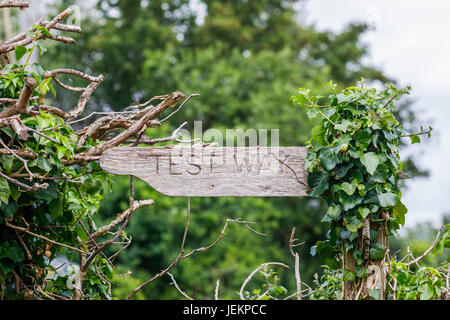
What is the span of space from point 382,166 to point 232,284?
544 centimetres

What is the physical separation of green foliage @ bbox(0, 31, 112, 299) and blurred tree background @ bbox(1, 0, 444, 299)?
4.20 meters

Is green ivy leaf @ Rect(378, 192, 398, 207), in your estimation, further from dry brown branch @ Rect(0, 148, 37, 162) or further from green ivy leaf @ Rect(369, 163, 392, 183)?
dry brown branch @ Rect(0, 148, 37, 162)

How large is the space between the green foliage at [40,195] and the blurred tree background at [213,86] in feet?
13.8

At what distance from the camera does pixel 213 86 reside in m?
7.31

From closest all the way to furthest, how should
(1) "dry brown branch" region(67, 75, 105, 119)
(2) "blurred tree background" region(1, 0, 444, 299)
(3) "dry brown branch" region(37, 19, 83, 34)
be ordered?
(3) "dry brown branch" region(37, 19, 83, 34) < (1) "dry brown branch" region(67, 75, 105, 119) < (2) "blurred tree background" region(1, 0, 444, 299)

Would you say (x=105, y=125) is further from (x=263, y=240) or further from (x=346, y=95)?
(x=263, y=240)

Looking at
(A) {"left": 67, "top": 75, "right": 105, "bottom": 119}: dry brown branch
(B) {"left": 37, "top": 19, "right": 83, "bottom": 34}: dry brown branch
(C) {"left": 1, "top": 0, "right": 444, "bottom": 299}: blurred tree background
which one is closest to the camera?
(B) {"left": 37, "top": 19, "right": 83, "bottom": 34}: dry brown branch

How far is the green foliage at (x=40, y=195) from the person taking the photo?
1.57 metres

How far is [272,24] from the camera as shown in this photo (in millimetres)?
8602

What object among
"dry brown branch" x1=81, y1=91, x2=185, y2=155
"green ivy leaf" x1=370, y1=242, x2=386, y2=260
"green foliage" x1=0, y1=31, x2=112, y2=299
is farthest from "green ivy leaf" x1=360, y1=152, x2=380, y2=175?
"green foliage" x1=0, y1=31, x2=112, y2=299

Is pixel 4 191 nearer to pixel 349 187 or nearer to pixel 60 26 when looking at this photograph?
pixel 60 26

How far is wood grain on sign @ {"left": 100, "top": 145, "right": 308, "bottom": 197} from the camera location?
1726mm
